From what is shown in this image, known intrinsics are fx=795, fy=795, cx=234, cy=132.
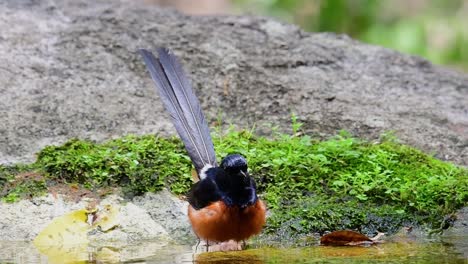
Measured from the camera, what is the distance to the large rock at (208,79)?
6.06m

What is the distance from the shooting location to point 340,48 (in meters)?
7.38

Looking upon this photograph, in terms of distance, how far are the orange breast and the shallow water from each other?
5.8 inches

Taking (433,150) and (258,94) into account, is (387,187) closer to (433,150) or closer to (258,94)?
(433,150)

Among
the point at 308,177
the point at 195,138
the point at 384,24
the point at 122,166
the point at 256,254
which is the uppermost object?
the point at 384,24

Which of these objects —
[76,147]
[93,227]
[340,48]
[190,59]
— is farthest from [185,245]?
[340,48]

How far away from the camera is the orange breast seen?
432cm

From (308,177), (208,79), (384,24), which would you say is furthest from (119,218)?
(384,24)

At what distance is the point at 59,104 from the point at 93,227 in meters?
1.85

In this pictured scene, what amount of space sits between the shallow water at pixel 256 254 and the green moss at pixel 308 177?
1.31ft

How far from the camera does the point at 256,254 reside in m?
3.98

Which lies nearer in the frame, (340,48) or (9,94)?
(9,94)

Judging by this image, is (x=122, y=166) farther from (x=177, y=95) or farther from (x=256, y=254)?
(x=256, y=254)

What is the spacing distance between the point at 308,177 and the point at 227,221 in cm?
84

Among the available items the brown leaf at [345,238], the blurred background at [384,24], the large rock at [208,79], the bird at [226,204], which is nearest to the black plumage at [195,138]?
the bird at [226,204]
